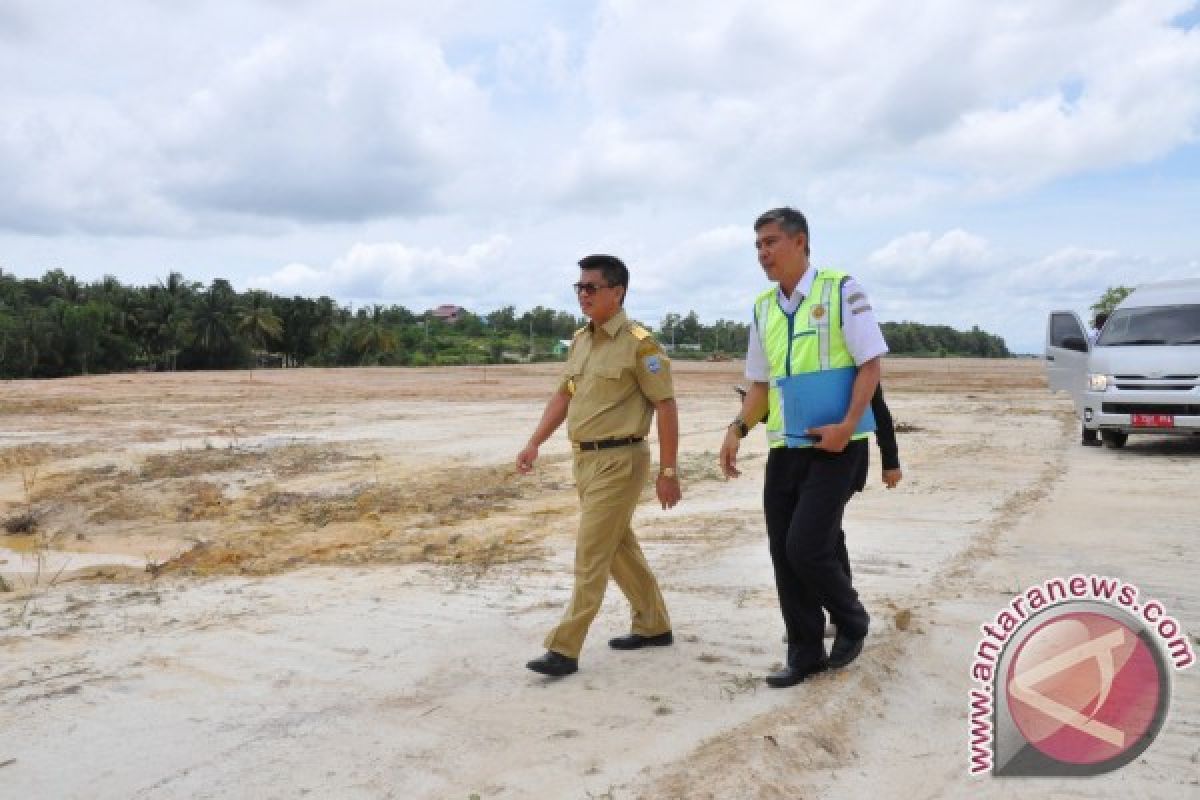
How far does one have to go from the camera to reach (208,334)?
6069 cm

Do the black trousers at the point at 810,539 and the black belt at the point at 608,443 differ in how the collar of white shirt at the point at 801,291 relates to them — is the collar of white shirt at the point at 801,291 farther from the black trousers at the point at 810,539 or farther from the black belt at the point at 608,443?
the black belt at the point at 608,443

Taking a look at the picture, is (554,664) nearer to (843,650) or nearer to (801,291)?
(843,650)

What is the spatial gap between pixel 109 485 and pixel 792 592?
348 inches

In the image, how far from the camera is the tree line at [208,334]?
51.9m

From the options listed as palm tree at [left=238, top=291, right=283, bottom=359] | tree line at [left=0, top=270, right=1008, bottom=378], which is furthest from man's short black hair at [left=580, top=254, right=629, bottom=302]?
palm tree at [left=238, top=291, right=283, bottom=359]

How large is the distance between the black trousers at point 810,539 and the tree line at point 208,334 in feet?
180

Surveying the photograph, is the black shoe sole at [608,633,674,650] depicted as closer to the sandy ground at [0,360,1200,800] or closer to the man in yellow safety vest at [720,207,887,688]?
the sandy ground at [0,360,1200,800]

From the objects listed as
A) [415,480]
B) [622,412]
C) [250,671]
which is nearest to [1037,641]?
[622,412]

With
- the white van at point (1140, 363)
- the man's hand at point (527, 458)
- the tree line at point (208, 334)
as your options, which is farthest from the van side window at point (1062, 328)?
the tree line at point (208, 334)

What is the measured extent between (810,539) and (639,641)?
1.15 metres

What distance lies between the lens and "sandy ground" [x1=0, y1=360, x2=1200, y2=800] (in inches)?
127

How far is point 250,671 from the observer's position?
167 inches

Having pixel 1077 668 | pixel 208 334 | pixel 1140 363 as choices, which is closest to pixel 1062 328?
pixel 1140 363

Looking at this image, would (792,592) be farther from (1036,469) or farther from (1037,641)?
(1036,469)
